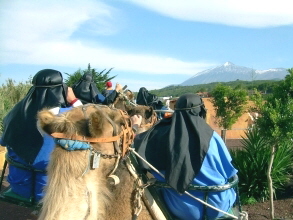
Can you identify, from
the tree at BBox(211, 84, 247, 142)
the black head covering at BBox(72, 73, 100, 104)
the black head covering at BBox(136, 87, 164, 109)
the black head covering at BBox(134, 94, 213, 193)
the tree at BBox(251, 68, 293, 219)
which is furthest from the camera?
the tree at BBox(211, 84, 247, 142)

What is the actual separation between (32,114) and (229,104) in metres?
12.1

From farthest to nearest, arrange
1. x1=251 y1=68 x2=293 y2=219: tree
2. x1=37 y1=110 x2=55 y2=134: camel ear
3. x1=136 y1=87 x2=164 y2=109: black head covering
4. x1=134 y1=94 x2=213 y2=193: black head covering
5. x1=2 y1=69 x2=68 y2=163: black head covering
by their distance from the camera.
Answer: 1. x1=136 y1=87 x2=164 y2=109: black head covering
2. x1=251 y1=68 x2=293 y2=219: tree
3. x1=2 y1=69 x2=68 y2=163: black head covering
4. x1=134 y1=94 x2=213 y2=193: black head covering
5. x1=37 y1=110 x2=55 y2=134: camel ear

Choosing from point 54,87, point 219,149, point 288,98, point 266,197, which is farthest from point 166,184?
point 266,197

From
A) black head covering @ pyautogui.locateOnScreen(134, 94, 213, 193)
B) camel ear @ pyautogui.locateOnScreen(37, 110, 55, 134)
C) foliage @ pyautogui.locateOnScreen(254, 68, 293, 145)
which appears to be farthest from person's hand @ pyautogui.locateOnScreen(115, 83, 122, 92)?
camel ear @ pyautogui.locateOnScreen(37, 110, 55, 134)

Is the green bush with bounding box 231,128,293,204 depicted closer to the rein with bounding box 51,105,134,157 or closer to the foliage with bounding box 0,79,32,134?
the rein with bounding box 51,105,134,157

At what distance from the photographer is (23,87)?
55.0 feet

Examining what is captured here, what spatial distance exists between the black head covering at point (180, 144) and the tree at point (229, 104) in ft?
38.7

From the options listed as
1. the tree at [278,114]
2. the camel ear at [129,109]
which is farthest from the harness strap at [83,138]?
the tree at [278,114]

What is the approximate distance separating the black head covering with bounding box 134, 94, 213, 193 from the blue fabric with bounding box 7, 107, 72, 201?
102 cm

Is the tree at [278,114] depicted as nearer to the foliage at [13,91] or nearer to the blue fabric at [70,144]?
the blue fabric at [70,144]

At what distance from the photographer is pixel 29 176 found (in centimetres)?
366

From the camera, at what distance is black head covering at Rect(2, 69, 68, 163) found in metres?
3.47

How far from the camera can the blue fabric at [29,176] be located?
139 inches

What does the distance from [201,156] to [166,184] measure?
330 mm
